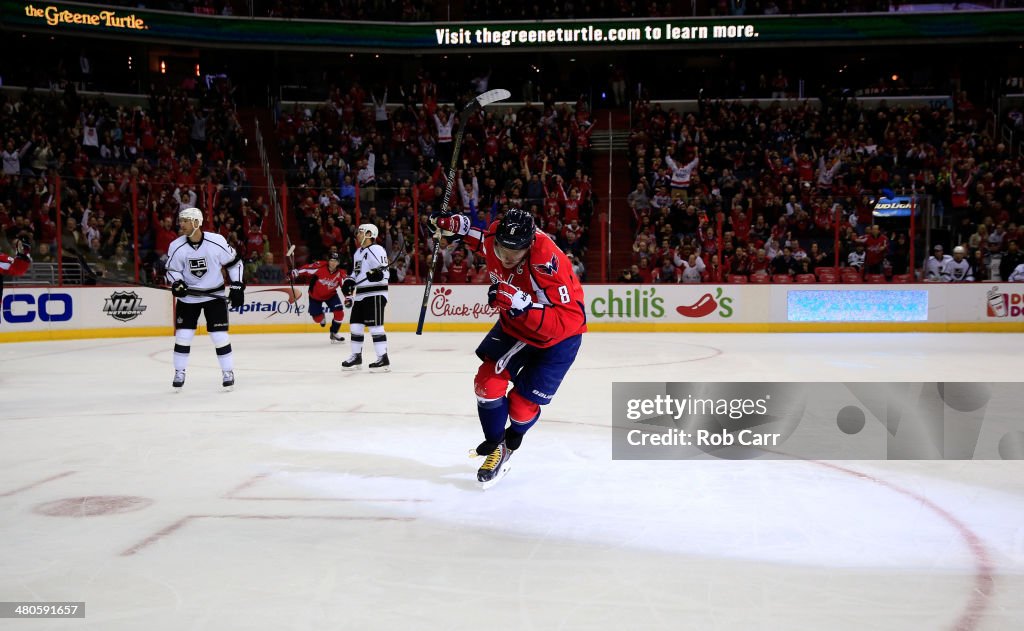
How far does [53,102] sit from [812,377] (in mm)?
A: 17329

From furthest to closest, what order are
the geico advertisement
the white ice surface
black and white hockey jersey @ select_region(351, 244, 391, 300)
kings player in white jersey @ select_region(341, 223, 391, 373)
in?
the geico advertisement
black and white hockey jersey @ select_region(351, 244, 391, 300)
kings player in white jersey @ select_region(341, 223, 391, 373)
the white ice surface

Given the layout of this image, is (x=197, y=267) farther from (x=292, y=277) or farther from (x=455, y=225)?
(x=292, y=277)

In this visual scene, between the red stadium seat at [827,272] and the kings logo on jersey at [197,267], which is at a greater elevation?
the kings logo on jersey at [197,267]

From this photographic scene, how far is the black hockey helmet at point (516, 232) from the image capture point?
4422mm

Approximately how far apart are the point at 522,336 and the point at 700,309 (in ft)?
39.8

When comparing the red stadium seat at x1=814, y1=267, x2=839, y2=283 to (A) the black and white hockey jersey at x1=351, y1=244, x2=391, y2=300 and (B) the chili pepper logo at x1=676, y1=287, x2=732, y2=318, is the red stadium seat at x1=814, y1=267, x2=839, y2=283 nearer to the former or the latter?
(B) the chili pepper logo at x1=676, y1=287, x2=732, y2=318

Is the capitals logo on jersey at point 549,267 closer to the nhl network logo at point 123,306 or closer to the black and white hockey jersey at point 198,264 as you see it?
the black and white hockey jersey at point 198,264

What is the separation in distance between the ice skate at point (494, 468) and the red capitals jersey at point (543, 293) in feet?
2.01

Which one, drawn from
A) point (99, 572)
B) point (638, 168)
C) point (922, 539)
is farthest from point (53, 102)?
point (922, 539)

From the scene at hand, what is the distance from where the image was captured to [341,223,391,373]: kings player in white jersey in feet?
33.4

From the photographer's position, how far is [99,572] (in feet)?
10.7

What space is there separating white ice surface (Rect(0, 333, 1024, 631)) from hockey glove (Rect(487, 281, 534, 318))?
0.93 m

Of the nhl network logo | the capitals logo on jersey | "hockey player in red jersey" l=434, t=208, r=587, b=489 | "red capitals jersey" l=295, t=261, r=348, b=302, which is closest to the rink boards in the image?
the nhl network logo

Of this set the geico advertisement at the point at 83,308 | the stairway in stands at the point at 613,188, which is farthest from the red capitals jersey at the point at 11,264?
the stairway in stands at the point at 613,188
